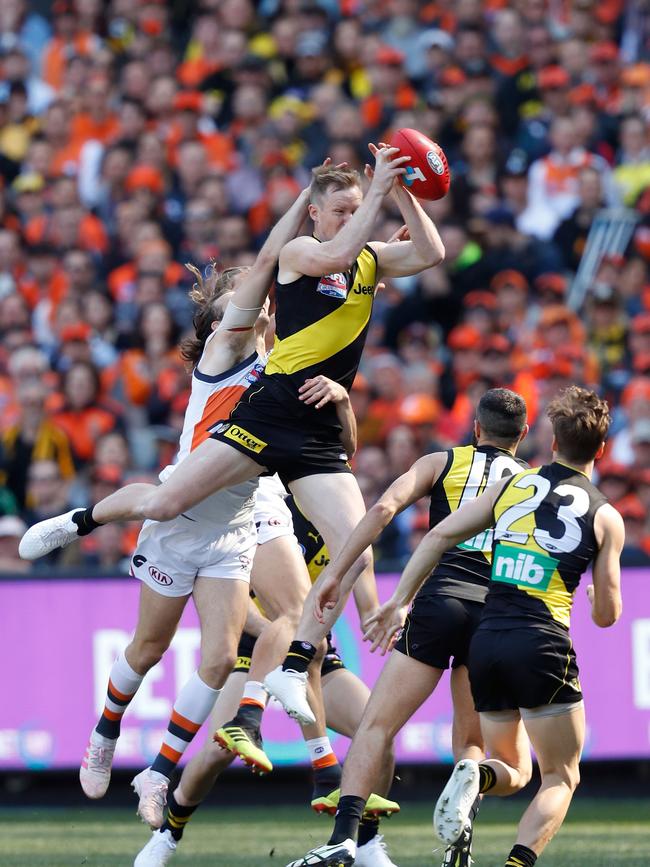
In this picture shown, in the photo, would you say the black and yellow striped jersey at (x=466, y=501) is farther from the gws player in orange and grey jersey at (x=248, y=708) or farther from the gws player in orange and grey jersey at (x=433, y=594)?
the gws player in orange and grey jersey at (x=248, y=708)

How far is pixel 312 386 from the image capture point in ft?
24.7

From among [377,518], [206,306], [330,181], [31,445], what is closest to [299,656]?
[377,518]

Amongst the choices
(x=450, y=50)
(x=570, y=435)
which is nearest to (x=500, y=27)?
(x=450, y=50)

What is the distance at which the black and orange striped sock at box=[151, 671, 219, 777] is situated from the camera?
802cm

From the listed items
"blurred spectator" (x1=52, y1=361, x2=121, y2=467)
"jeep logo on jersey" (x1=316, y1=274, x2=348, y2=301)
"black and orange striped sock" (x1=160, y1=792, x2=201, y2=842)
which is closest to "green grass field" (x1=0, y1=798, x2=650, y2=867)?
"black and orange striped sock" (x1=160, y1=792, x2=201, y2=842)

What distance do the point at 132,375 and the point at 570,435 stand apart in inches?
311

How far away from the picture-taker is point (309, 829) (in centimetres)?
1000

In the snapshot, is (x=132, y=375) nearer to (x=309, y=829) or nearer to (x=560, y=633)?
(x=309, y=829)

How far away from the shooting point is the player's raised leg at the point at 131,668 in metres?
8.11

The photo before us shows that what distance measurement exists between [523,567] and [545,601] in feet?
0.56

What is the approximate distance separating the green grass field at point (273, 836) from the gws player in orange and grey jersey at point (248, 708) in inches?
23.0

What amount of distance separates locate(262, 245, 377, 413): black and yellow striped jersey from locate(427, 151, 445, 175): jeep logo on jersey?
59 centimetres

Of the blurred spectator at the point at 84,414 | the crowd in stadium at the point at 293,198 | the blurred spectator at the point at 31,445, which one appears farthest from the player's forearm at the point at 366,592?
the blurred spectator at the point at 84,414

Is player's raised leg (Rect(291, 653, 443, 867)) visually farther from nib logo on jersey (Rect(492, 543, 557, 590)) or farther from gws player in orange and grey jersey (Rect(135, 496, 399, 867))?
nib logo on jersey (Rect(492, 543, 557, 590))
